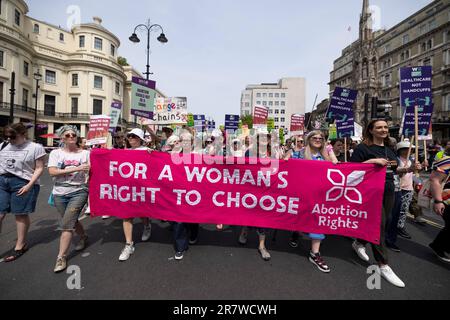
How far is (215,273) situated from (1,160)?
332 centimetres

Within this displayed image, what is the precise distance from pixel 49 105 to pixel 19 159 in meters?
44.5

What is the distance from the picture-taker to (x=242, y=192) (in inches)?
139

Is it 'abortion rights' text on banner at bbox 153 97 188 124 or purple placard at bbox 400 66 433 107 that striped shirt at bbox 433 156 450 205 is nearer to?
purple placard at bbox 400 66 433 107

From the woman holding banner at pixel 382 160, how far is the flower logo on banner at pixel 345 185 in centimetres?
27

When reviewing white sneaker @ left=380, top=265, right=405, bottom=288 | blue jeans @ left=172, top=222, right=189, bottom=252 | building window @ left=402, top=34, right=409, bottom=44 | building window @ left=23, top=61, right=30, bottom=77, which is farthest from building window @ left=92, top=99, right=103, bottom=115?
building window @ left=402, top=34, right=409, bottom=44

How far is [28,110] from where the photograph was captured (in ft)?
114

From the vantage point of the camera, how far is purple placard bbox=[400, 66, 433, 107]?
452 cm

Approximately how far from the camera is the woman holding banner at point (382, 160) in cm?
311

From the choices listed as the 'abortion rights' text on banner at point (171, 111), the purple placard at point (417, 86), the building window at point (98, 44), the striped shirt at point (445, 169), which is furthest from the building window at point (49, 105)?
the striped shirt at point (445, 169)

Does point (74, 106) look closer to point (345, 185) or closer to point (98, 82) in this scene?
point (98, 82)

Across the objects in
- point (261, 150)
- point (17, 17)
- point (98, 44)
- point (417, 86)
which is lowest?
point (261, 150)

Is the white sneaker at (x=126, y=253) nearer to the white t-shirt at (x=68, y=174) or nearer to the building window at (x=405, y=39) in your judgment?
the white t-shirt at (x=68, y=174)

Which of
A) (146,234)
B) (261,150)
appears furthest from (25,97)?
(261,150)
